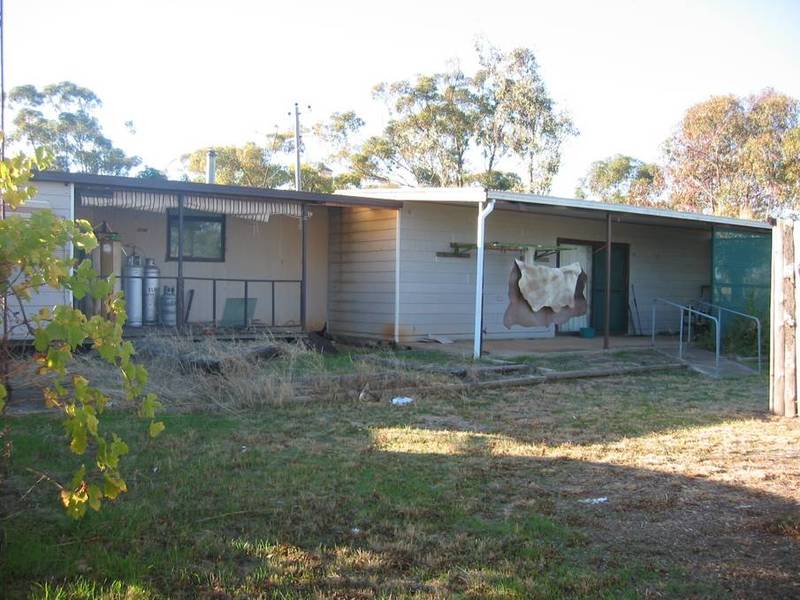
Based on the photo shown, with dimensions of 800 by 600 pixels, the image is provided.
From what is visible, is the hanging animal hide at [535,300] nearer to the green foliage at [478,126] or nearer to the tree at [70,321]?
the tree at [70,321]

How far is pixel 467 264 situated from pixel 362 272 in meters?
2.02

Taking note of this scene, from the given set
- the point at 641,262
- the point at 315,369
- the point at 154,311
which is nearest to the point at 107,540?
the point at 315,369

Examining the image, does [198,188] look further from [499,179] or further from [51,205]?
[499,179]

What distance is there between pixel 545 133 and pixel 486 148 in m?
2.45

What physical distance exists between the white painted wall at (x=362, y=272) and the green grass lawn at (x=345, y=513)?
21.4 ft

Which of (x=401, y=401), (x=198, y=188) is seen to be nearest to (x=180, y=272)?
(x=198, y=188)

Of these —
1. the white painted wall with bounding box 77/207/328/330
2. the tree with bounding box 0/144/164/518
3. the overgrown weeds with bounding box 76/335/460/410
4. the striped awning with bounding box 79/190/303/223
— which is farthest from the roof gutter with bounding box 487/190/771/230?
the tree with bounding box 0/144/164/518

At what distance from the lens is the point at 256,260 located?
14297 millimetres

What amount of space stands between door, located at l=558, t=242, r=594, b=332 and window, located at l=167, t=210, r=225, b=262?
710 cm

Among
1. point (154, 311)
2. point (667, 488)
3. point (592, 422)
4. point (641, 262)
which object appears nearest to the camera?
point (667, 488)

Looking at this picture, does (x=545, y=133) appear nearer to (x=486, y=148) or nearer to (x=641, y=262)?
(x=486, y=148)

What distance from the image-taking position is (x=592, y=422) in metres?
7.22

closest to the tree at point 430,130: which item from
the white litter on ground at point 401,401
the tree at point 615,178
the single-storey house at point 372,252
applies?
the tree at point 615,178

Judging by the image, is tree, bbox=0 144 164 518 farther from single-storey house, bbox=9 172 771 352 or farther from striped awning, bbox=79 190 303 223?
single-storey house, bbox=9 172 771 352
